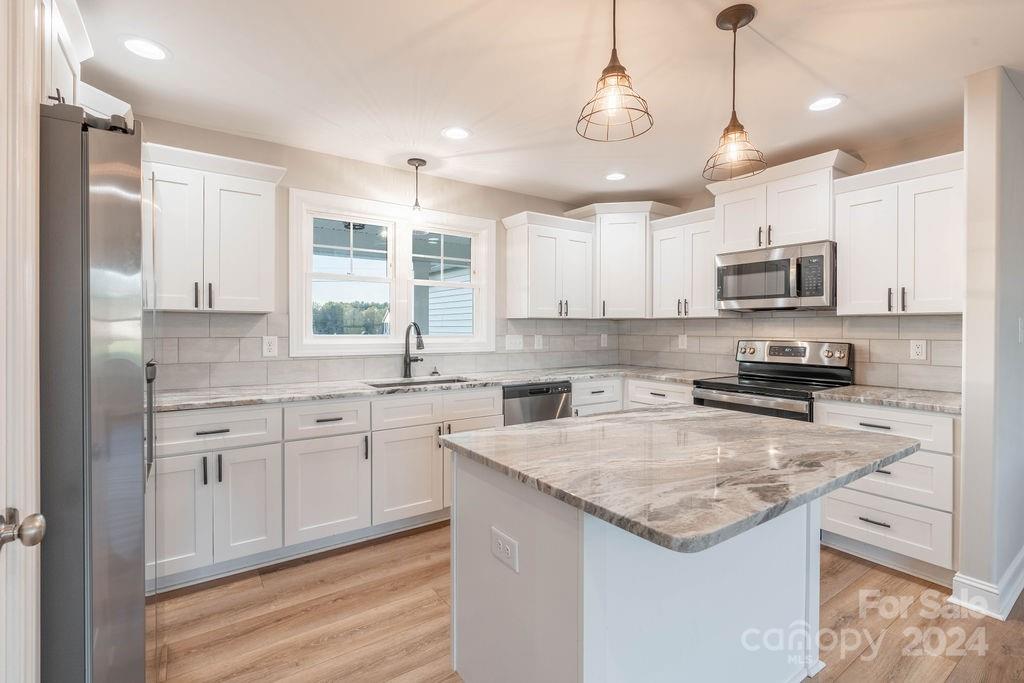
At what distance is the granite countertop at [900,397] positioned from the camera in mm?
2420

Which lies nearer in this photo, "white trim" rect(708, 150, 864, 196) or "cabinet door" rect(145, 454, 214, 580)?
"cabinet door" rect(145, 454, 214, 580)

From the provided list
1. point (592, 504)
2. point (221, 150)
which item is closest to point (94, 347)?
point (592, 504)

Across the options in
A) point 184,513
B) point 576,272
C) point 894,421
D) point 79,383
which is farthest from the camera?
point 576,272

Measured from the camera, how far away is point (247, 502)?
2582mm

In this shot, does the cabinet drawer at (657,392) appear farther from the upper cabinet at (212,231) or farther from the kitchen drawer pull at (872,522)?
the upper cabinet at (212,231)

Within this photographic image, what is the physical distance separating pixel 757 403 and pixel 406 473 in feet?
7.30

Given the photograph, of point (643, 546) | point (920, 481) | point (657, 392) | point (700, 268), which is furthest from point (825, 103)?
point (643, 546)

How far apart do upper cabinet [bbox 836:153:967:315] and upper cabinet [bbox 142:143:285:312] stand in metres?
3.40

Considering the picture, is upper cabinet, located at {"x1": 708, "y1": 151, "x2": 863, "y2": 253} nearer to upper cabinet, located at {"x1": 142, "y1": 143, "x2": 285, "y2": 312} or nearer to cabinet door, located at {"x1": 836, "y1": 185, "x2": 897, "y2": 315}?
cabinet door, located at {"x1": 836, "y1": 185, "x2": 897, "y2": 315}

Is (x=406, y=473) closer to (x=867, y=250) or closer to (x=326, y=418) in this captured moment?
(x=326, y=418)

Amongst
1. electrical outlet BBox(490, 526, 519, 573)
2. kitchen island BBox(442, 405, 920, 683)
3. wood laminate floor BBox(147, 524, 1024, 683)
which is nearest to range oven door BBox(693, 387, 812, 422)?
wood laminate floor BBox(147, 524, 1024, 683)

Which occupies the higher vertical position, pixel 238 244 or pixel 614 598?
pixel 238 244

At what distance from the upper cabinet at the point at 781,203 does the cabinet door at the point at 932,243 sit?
1.30 ft

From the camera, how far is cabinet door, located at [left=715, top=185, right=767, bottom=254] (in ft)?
11.1
